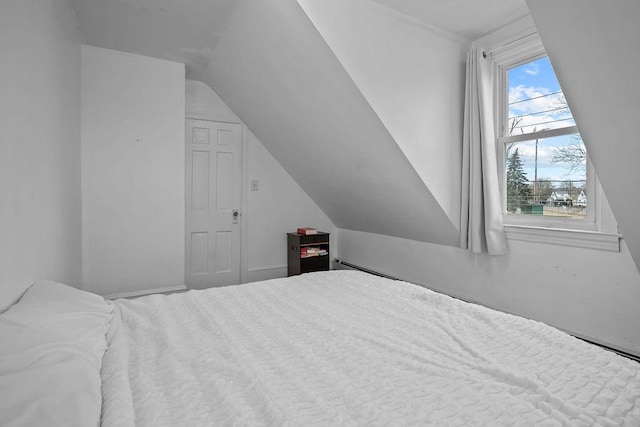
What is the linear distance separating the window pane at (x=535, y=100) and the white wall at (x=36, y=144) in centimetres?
313

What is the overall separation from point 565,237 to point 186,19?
3.21 meters

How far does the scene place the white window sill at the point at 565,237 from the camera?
7.00ft

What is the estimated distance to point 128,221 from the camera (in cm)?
312

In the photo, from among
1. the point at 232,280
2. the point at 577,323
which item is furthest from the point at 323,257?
the point at 577,323

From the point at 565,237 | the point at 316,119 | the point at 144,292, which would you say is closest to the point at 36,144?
the point at 144,292

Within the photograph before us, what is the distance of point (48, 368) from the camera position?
2.59 feet

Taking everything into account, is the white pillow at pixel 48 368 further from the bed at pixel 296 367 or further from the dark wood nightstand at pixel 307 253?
the dark wood nightstand at pixel 307 253

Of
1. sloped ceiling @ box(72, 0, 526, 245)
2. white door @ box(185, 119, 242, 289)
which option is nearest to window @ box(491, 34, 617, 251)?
sloped ceiling @ box(72, 0, 526, 245)

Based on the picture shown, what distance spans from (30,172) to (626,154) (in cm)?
260

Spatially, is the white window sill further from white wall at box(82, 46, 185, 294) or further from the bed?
white wall at box(82, 46, 185, 294)

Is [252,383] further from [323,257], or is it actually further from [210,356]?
[323,257]

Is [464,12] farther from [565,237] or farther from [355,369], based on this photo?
[355,369]

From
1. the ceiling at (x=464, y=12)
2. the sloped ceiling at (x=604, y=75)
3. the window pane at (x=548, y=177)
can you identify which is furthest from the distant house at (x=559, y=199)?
the ceiling at (x=464, y=12)

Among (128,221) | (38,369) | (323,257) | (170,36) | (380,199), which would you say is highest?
(170,36)
